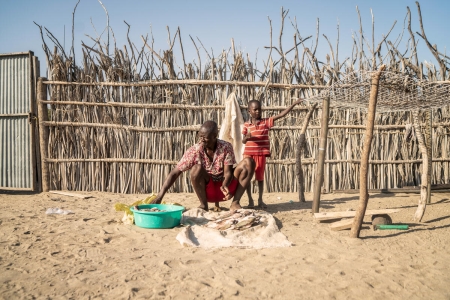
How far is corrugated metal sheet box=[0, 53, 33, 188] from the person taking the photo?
20.2ft

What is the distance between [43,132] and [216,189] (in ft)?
11.0

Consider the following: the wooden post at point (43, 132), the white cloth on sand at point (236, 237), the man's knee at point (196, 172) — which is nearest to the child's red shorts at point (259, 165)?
the man's knee at point (196, 172)

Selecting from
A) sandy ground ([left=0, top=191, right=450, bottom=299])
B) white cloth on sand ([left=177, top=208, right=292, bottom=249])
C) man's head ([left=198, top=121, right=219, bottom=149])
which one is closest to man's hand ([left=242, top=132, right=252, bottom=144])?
man's head ([left=198, top=121, right=219, bottom=149])

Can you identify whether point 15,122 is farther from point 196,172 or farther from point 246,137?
point 246,137

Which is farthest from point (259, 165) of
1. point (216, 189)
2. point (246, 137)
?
point (216, 189)

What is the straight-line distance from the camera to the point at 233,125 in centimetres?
590

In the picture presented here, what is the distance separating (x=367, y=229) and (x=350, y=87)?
4.86 ft

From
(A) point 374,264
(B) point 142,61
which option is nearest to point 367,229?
(A) point 374,264

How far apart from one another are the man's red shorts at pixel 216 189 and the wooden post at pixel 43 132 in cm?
317

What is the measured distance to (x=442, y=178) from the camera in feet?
21.0

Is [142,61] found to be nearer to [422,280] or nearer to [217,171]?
[217,171]

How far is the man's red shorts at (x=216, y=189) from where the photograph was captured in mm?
4461

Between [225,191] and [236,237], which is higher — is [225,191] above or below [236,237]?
above

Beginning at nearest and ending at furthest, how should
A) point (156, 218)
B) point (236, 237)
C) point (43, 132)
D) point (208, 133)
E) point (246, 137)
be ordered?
point (236, 237) < point (156, 218) < point (208, 133) < point (246, 137) < point (43, 132)
